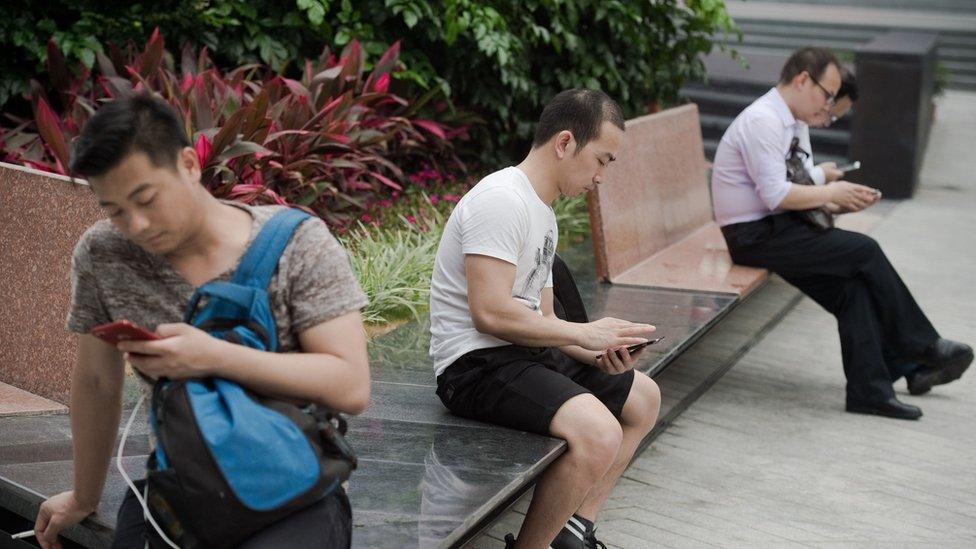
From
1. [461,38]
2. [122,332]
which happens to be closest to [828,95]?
[461,38]

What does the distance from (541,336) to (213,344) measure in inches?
59.2

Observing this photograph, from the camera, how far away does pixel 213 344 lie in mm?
2305

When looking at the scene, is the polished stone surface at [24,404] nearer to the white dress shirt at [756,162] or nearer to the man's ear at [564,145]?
the man's ear at [564,145]

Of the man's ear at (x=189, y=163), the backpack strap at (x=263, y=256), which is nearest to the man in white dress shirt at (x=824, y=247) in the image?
the backpack strap at (x=263, y=256)

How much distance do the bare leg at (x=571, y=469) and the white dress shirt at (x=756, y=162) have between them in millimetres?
2791

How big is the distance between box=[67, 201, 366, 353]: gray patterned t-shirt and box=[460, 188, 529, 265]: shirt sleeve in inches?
41.3

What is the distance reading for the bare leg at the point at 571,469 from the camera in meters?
3.55

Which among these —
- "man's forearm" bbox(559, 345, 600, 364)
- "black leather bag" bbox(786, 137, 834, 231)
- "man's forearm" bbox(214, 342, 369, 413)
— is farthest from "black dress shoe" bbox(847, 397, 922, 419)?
"man's forearm" bbox(214, 342, 369, 413)

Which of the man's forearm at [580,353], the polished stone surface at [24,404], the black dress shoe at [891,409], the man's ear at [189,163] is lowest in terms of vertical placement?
the black dress shoe at [891,409]

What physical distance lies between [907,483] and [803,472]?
431 mm

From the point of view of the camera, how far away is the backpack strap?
2.45 metres

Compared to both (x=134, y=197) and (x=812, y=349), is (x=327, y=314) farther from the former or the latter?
(x=812, y=349)

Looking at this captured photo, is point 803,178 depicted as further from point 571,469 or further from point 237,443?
point 237,443

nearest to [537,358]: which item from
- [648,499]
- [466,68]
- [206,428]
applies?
[648,499]
